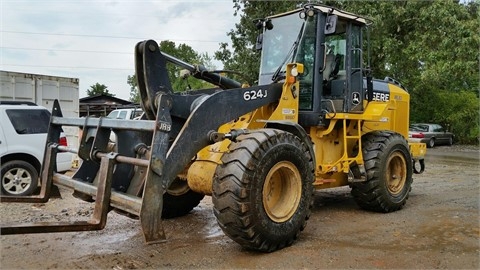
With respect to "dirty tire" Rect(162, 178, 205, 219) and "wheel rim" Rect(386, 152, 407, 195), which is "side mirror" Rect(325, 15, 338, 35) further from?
"dirty tire" Rect(162, 178, 205, 219)

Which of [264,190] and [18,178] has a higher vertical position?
[264,190]

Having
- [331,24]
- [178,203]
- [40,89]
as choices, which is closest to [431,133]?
[40,89]

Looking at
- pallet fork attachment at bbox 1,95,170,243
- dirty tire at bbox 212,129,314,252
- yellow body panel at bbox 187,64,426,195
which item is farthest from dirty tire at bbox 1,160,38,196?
dirty tire at bbox 212,129,314,252

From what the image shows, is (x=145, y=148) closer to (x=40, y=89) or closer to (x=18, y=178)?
(x=18, y=178)

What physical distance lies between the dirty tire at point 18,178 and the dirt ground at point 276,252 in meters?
0.92

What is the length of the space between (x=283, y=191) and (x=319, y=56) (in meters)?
2.17

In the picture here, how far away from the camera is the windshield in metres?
6.39

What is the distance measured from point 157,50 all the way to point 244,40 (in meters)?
19.2

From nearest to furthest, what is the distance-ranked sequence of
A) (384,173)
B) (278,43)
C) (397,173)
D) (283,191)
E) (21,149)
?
(283,191), (278,43), (384,173), (397,173), (21,149)

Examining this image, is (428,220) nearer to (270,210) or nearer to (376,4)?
(270,210)

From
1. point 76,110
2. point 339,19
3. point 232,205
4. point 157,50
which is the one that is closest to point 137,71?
point 157,50

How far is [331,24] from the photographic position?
611 cm

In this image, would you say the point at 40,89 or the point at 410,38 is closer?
the point at 40,89

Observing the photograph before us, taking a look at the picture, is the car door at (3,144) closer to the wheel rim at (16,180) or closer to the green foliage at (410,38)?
the wheel rim at (16,180)
